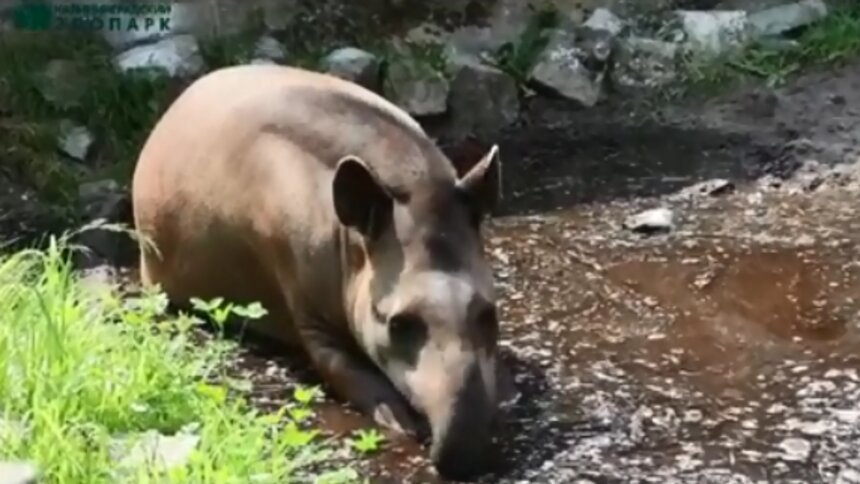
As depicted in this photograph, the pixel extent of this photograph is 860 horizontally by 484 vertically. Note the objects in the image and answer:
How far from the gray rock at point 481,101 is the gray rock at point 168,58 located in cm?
124

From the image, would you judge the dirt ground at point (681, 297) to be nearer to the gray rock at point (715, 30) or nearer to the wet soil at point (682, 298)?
the wet soil at point (682, 298)

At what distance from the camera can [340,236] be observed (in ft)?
18.4

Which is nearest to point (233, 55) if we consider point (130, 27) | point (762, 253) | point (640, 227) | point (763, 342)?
point (130, 27)

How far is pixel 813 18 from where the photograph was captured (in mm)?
9742

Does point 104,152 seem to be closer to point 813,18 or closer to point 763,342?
point 763,342

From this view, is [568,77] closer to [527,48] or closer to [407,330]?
[527,48]

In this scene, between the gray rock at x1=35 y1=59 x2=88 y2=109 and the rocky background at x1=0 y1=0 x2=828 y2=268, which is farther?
the gray rock at x1=35 y1=59 x2=88 y2=109

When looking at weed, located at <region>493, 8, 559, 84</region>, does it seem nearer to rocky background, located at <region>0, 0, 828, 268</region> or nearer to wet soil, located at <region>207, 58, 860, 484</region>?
rocky background, located at <region>0, 0, 828, 268</region>

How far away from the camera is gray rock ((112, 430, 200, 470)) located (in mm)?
4301

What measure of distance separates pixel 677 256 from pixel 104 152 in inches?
106

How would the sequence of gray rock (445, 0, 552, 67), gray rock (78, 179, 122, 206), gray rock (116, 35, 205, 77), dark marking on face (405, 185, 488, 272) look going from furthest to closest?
gray rock (445, 0, 552, 67)
gray rock (116, 35, 205, 77)
gray rock (78, 179, 122, 206)
dark marking on face (405, 185, 488, 272)

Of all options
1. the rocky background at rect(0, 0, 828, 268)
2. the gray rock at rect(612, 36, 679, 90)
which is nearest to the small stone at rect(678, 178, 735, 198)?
the rocky background at rect(0, 0, 828, 268)

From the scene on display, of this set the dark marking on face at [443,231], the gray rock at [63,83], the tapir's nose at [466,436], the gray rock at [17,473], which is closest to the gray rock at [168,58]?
the gray rock at [63,83]

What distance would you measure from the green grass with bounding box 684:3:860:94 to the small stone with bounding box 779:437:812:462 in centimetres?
423
